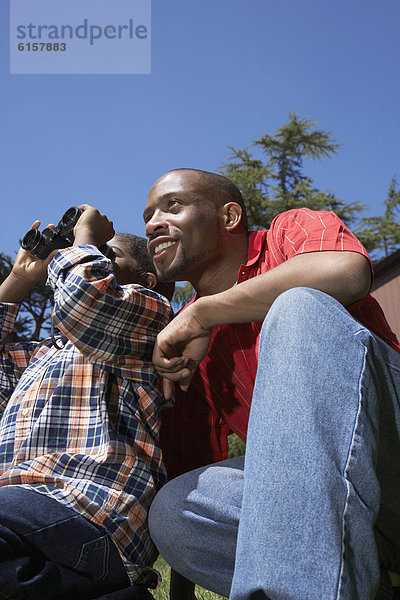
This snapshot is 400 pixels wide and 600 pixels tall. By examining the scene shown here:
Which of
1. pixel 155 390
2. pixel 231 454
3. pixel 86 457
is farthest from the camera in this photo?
pixel 231 454

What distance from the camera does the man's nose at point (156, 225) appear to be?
2770 millimetres

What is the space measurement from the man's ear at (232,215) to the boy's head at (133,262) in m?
0.57

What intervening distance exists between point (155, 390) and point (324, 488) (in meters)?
1.33

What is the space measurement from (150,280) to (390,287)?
10.4m

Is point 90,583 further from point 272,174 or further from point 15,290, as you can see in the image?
point 272,174

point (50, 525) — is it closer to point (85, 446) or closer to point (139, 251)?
point (85, 446)

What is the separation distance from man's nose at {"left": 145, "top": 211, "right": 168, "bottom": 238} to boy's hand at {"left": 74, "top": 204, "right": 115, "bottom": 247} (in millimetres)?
186

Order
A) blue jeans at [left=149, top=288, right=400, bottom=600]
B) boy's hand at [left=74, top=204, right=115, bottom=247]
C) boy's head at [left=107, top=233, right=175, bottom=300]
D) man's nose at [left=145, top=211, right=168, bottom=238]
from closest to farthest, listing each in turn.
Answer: blue jeans at [left=149, top=288, right=400, bottom=600], boy's hand at [left=74, top=204, right=115, bottom=247], man's nose at [left=145, top=211, right=168, bottom=238], boy's head at [left=107, top=233, right=175, bottom=300]

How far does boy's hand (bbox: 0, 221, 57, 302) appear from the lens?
2.91 metres

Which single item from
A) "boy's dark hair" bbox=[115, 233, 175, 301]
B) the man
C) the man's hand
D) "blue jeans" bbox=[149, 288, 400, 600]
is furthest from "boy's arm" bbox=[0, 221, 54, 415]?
"blue jeans" bbox=[149, 288, 400, 600]

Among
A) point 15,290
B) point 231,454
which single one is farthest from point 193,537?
point 231,454

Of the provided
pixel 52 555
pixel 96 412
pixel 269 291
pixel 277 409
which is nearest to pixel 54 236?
pixel 96 412

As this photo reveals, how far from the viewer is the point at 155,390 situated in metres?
2.42

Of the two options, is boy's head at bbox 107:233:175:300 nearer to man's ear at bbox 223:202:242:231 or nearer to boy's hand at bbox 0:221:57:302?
boy's hand at bbox 0:221:57:302
